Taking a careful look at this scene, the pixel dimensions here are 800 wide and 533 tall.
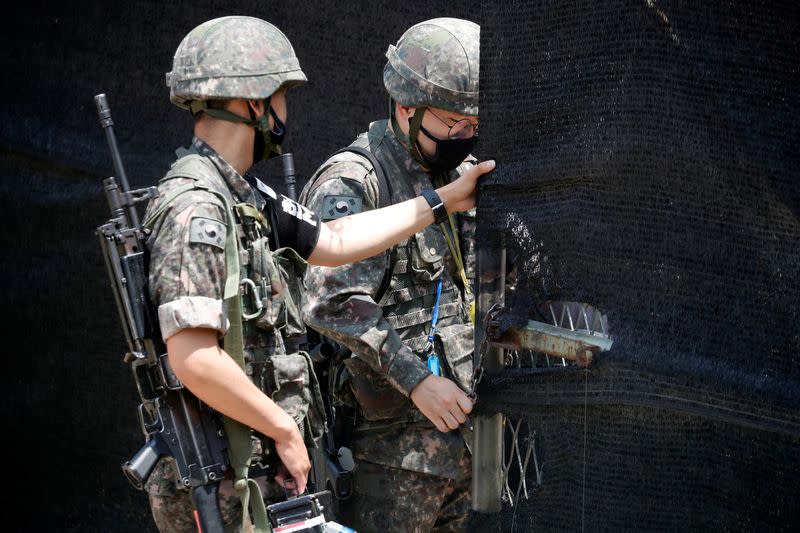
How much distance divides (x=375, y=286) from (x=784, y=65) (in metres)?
1.19

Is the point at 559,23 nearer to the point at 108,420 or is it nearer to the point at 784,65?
the point at 784,65

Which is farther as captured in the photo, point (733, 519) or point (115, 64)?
point (115, 64)

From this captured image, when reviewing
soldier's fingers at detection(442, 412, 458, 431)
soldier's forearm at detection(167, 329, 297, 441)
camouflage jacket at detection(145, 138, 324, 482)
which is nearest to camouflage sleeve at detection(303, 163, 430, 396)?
soldier's fingers at detection(442, 412, 458, 431)

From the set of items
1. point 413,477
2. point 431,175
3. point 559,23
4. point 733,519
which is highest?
point 559,23

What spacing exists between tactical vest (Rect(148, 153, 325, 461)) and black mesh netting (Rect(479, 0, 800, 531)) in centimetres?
56

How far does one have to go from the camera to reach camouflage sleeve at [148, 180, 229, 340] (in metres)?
2.18

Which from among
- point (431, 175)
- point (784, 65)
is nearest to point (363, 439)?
point (431, 175)

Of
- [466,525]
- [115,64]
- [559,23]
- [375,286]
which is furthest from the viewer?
[115,64]

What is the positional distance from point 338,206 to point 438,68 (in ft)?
1.43

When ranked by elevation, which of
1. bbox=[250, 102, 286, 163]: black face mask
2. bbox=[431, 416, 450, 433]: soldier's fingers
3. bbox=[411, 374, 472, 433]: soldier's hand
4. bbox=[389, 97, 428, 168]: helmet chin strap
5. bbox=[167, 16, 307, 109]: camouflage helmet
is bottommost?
bbox=[431, 416, 450, 433]: soldier's fingers

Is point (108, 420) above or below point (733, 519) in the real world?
below

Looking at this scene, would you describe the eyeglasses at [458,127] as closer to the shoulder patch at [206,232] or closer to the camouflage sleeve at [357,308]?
the camouflage sleeve at [357,308]

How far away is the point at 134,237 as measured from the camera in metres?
2.27

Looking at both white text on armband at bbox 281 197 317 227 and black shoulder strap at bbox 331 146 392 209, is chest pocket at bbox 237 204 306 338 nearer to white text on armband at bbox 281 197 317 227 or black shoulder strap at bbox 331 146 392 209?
A: white text on armband at bbox 281 197 317 227
